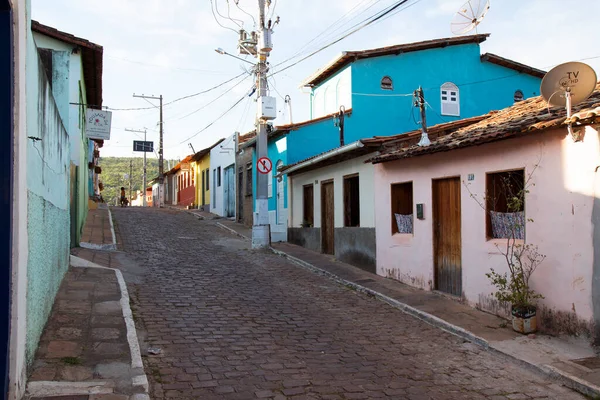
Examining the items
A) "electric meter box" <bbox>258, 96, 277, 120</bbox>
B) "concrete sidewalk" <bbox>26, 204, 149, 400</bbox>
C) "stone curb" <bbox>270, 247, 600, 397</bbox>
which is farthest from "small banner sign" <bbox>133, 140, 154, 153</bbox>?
"concrete sidewalk" <bbox>26, 204, 149, 400</bbox>

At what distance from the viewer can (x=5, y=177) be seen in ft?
12.4

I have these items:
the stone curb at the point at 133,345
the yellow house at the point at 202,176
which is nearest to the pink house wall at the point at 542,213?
the stone curb at the point at 133,345

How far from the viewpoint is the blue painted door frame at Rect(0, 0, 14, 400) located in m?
3.75

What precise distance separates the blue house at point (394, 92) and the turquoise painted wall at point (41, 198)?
34.3 feet

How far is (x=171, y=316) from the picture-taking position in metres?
7.48

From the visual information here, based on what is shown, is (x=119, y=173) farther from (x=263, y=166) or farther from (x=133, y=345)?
(x=133, y=345)

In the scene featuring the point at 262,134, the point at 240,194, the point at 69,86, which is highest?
the point at 69,86

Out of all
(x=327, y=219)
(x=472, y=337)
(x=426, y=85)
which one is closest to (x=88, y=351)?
(x=472, y=337)

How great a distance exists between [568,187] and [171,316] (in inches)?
220

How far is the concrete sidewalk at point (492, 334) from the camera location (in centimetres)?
548

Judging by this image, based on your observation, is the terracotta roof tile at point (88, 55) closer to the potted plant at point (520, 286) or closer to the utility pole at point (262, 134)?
the utility pole at point (262, 134)

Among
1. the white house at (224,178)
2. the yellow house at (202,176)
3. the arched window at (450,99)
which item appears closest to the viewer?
the arched window at (450,99)

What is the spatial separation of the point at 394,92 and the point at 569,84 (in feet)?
38.5

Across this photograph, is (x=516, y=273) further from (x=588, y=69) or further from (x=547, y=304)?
(x=588, y=69)
